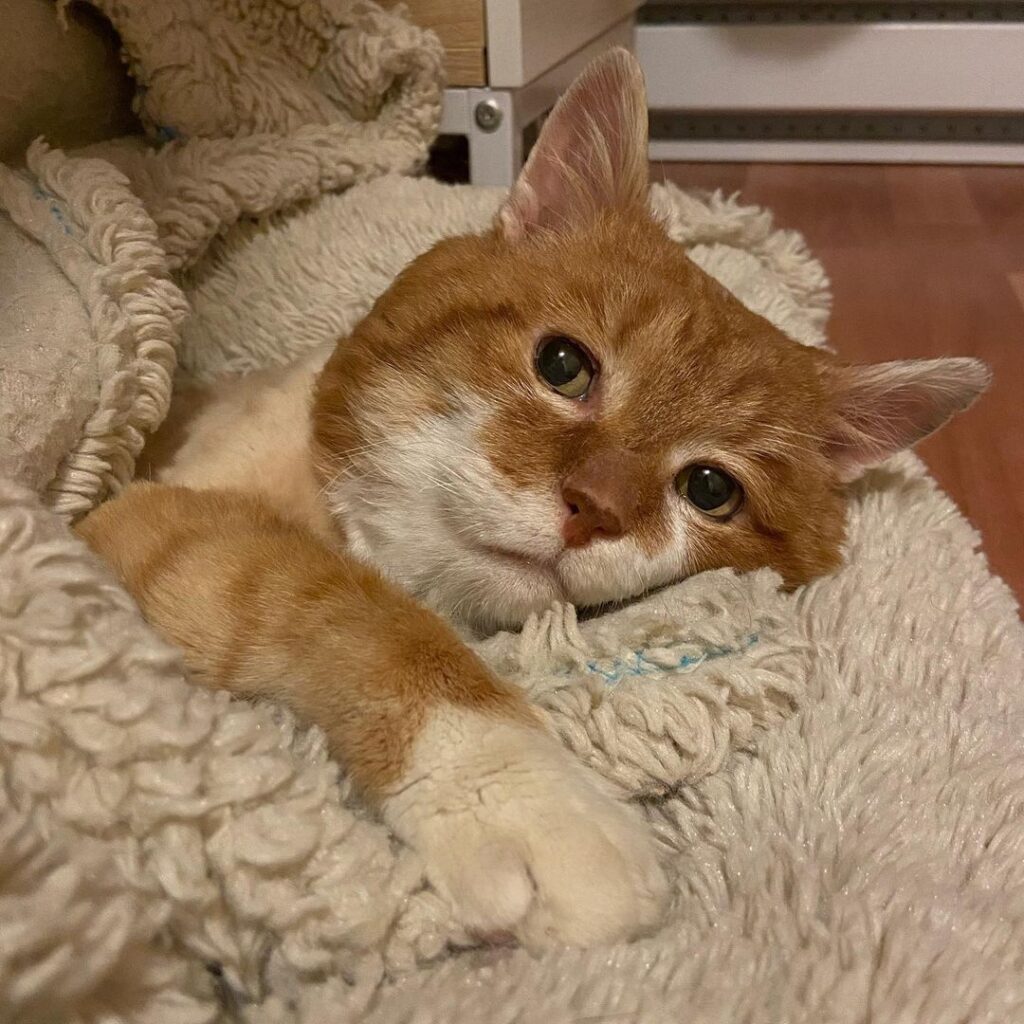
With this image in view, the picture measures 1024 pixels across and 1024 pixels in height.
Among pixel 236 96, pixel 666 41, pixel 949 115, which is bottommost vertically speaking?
pixel 949 115

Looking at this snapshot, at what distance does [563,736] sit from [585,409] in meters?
0.32

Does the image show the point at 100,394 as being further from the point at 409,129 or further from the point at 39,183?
the point at 409,129

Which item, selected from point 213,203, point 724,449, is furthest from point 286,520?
point 213,203

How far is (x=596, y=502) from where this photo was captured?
851mm

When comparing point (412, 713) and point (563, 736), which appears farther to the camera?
point (563, 736)

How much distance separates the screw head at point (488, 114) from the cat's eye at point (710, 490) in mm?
1219

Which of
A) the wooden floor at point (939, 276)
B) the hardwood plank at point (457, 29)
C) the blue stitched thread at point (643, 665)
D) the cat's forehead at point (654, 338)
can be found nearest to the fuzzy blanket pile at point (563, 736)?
the blue stitched thread at point (643, 665)

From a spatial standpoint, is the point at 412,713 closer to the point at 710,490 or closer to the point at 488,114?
the point at 710,490

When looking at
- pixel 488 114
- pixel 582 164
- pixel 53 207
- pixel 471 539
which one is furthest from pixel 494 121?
pixel 471 539

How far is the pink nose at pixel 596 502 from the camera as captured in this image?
0.85 m

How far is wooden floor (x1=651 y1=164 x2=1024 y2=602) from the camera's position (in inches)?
63.8

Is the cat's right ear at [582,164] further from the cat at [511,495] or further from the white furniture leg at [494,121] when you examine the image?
the white furniture leg at [494,121]

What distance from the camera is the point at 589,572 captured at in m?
0.89

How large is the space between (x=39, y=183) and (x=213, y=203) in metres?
0.34
